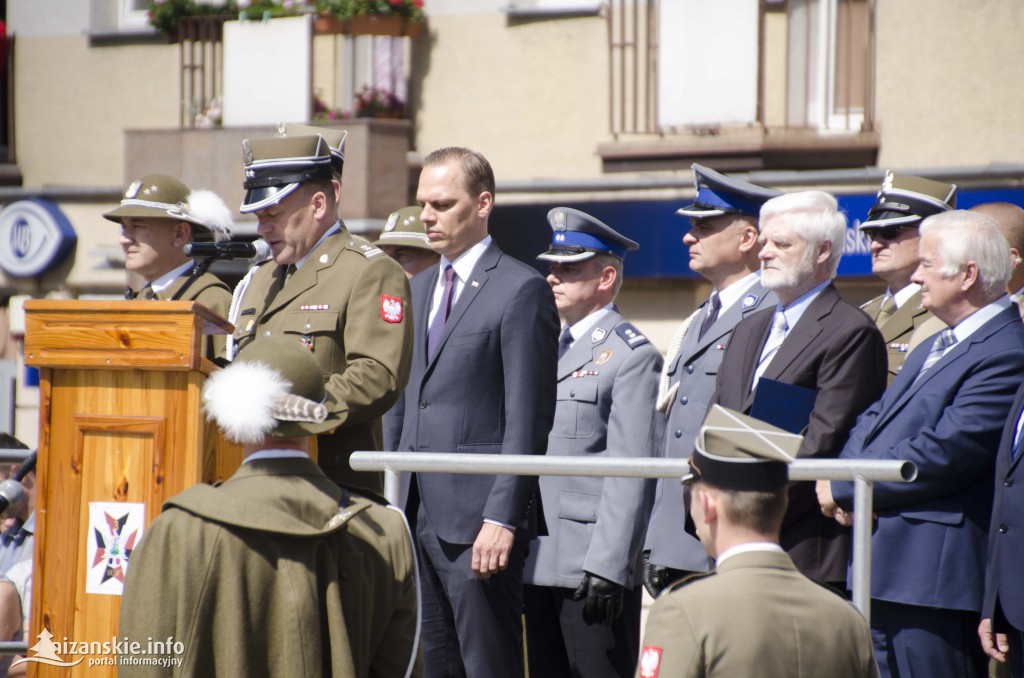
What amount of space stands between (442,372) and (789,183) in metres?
5.70

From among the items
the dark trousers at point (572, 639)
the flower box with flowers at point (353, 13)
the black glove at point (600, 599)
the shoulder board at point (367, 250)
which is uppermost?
the flower box with flowers at point (353, 13)

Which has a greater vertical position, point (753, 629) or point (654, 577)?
point (753, 629)

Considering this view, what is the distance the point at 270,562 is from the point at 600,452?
2.57 m

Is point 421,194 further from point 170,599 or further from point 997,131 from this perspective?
point 997,131

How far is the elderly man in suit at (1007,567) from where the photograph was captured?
4145mm

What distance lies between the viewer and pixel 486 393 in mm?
4918

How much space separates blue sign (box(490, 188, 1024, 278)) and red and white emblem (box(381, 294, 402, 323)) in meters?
5.77

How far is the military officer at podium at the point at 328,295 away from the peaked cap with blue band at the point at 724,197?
4.84 ft

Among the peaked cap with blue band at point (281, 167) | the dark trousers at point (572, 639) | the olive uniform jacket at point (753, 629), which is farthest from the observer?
the dark trousers at point (572, 639)

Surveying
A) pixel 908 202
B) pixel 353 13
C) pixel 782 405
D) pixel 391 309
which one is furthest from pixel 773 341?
pixel 353 13

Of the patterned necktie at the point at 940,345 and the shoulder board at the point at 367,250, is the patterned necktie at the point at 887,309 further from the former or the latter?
the shoulder board at the point at 367,250

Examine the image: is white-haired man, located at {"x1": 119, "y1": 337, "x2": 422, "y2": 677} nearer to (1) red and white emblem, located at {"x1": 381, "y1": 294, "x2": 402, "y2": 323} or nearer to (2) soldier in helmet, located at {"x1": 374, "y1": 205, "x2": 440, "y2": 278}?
(1) red and white emblem, located at {"x1": 381, "y1": 294, "x2": 402, "y2": 323}

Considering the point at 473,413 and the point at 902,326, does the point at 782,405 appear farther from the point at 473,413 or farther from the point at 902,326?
the point at 902,326

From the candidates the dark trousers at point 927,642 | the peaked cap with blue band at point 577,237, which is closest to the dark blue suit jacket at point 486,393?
the peaked cap with blue band at point 577,237
